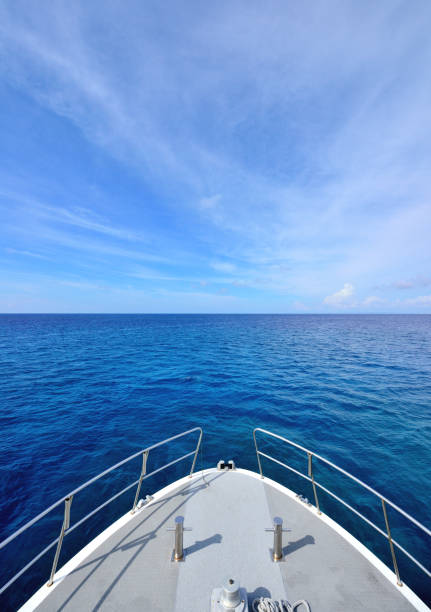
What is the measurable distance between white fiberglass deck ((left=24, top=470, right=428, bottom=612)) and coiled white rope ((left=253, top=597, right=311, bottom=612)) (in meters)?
0.19

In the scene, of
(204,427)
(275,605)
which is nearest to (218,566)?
(275,605)

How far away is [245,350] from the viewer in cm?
3388

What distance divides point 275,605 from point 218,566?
102 centimetres

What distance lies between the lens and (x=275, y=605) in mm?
3189

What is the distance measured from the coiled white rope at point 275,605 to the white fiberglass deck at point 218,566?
195mm

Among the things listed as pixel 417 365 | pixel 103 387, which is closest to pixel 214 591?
pixel 103 387

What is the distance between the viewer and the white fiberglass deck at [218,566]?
133 inches

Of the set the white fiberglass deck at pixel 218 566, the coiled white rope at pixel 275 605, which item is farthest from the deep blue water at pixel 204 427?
the coiled white rope at pixel 275 605

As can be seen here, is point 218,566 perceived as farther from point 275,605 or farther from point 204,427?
point 204,427

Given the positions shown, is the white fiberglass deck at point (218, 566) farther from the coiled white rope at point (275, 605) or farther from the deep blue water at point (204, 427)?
the deep blue water at point (204, 427)

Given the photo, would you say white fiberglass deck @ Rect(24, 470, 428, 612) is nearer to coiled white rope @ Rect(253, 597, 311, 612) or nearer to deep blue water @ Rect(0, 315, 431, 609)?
coiled white rope @ Rect(253, 597, 311, 612)

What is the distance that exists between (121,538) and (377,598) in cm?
414

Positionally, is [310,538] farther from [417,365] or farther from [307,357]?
[417,365]

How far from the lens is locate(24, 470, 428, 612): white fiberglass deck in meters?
3.37
